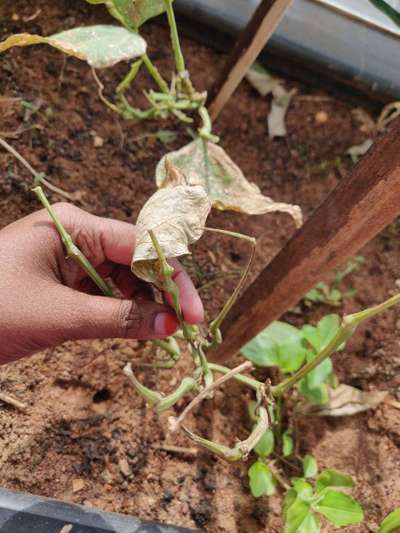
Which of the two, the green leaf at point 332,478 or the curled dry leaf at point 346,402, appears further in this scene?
the curled dry leaf at point 346,402

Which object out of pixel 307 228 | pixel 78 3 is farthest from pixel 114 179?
pixel 307 228

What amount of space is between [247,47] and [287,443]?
693mm

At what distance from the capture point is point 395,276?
46.2 inches

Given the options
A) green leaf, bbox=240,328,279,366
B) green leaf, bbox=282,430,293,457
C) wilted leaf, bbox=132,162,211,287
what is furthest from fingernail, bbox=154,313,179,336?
green leaf, bbox=282,430,293,457

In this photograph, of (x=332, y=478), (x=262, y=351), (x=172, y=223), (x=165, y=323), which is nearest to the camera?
(x=172, y=223)

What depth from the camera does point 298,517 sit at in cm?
76

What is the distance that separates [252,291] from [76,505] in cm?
40

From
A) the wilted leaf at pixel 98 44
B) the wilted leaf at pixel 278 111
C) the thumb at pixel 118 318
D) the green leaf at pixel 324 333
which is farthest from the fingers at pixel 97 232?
the wilted leaf at pixel 278 111

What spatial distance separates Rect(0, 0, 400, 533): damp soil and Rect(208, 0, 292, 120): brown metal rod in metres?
0.13

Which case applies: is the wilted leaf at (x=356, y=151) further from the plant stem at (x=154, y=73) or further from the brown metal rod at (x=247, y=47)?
the plant stem at (x=154, y=73)

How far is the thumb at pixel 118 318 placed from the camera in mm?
676

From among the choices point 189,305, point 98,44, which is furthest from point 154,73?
point 189,305

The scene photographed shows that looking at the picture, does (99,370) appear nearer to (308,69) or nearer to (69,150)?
(69,150)

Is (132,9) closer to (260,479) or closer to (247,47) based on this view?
(247,47)
